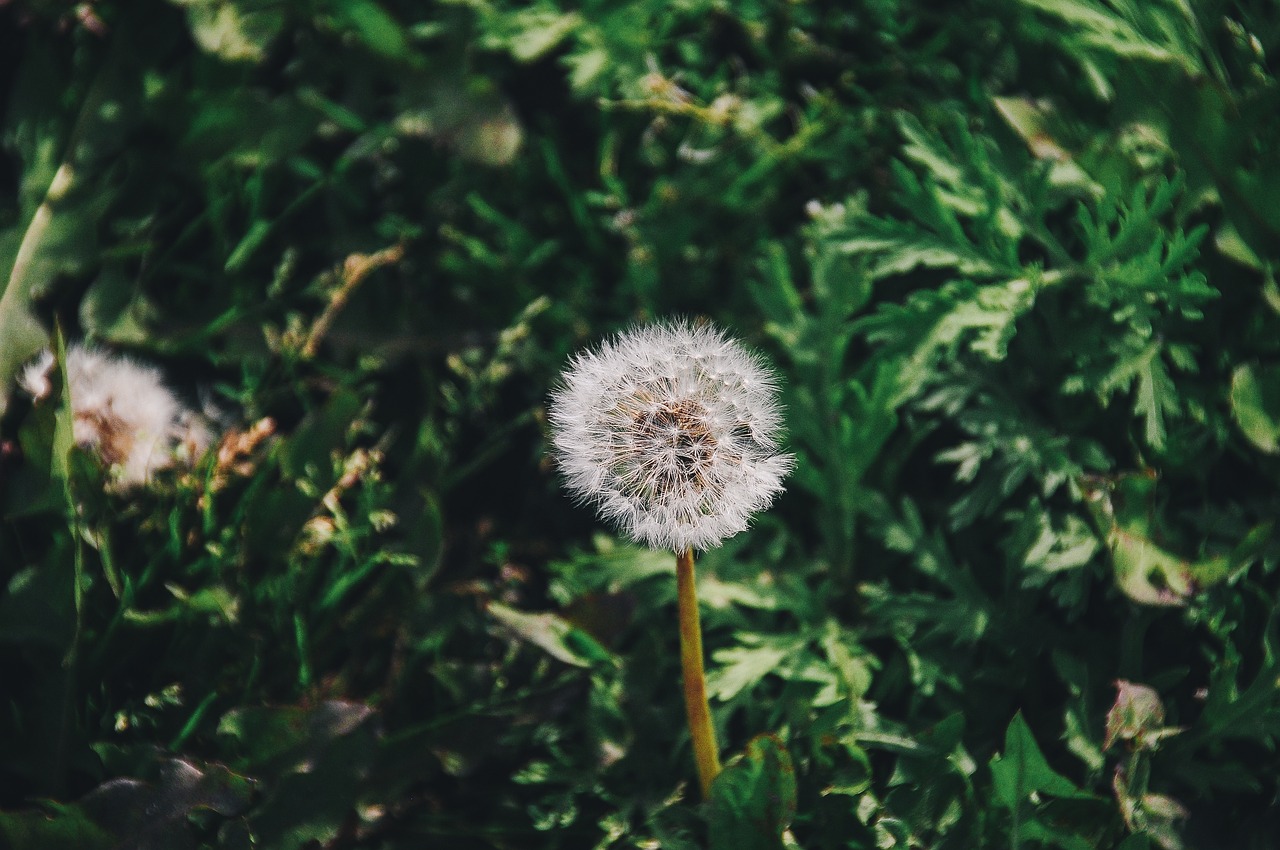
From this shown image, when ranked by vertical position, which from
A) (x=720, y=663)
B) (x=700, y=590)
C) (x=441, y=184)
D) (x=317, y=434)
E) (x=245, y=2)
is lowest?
(x=720, y=663)

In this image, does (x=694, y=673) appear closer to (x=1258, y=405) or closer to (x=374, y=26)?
(x=1258, y=405)

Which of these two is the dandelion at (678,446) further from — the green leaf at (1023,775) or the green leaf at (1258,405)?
the green leaf at (1258,405)

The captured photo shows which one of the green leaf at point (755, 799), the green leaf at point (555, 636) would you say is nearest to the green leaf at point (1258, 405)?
the green leaf at point (755, 799)

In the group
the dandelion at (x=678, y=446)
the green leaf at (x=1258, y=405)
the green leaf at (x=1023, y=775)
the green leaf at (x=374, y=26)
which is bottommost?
the green leaf at (x=1023, y=775)

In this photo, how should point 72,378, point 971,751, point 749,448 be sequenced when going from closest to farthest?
point 749,448
point 971,751
point 72,378

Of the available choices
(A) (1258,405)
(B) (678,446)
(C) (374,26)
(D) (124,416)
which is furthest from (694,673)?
(C) (374,26)

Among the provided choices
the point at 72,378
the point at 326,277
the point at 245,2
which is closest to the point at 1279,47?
the point at 326,277

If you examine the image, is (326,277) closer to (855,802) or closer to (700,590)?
(700,590)
